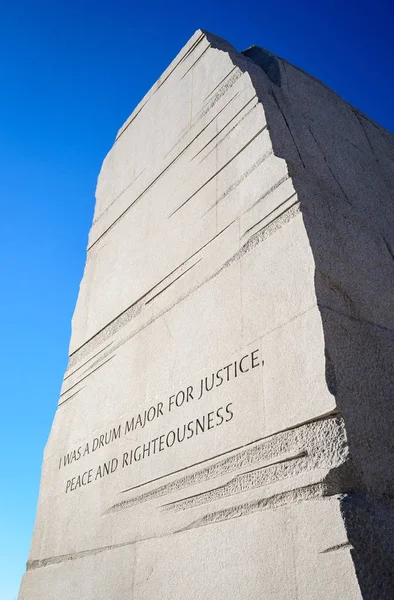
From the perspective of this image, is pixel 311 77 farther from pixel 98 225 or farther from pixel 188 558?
pixel 188 558

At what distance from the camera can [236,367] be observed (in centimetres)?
289

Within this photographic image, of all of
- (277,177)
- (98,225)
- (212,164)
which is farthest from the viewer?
(98,225)

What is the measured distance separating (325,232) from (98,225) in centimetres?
324

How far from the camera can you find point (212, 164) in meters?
4.04

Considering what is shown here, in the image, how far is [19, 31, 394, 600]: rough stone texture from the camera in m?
2.23

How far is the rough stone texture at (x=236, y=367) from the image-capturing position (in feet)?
7.32

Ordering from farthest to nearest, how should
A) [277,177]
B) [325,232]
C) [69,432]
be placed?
[69,432]
[277,177]
[325,232]

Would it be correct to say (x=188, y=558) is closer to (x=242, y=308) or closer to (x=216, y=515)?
(x=216, y=515)

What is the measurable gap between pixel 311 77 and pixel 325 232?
2.39 metres

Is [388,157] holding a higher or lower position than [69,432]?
higher

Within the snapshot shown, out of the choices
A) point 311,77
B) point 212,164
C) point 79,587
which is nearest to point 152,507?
point 79,587

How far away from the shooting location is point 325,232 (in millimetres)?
2959

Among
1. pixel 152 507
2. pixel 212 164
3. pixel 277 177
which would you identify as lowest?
pixel 152 507

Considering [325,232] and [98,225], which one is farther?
[98,225]
